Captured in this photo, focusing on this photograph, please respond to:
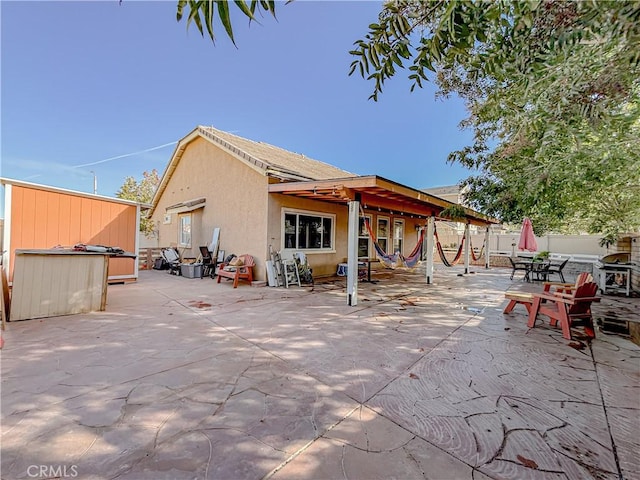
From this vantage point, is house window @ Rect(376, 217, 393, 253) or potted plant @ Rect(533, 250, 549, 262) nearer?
potted plant @ Rect(533, 250, 549, 262)

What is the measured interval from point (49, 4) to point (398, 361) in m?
11.0

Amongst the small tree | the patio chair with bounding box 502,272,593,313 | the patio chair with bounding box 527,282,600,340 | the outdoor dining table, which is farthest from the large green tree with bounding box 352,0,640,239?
the small tree

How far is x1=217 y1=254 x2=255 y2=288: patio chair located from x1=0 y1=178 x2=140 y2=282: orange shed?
8.90 feet

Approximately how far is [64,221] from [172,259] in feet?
14.1

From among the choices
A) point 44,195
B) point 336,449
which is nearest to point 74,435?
point 336,449

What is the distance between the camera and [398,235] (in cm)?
1380

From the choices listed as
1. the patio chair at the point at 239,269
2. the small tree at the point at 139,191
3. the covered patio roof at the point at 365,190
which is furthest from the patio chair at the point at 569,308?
the small tree at the point at 139,191

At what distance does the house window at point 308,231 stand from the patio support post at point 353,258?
9.69 ft

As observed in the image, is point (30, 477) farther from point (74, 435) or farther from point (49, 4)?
point (49, 4)

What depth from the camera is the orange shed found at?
6.00m

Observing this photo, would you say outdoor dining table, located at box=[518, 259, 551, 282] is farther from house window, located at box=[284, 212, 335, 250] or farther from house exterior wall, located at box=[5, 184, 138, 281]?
house exterior wall, located at box=[5, 184, 138, 281]
